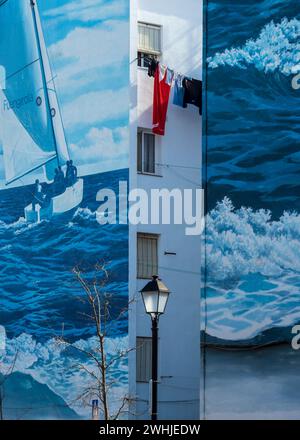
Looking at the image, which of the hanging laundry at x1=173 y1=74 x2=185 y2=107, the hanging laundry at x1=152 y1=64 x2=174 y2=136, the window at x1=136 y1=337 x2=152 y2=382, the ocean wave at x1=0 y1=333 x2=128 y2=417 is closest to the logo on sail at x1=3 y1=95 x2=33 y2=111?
the hanging laundry at x1=152 y1=64 x2=174 y2=136

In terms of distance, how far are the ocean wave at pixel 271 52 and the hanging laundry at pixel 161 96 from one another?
258 centimetres

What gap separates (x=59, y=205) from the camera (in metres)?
47.8

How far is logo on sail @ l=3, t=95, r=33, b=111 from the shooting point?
4866 cm

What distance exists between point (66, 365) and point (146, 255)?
4.47m

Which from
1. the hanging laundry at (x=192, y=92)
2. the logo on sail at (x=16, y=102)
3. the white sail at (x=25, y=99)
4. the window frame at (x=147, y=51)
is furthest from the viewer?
the logo on sail at (x=16, y=102)

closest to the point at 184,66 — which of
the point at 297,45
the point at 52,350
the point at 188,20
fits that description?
the point at 188,20

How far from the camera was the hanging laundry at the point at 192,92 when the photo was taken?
48.2m

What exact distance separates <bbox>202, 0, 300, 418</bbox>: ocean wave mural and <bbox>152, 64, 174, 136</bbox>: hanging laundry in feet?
8.43

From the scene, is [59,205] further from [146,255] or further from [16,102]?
[16,102]

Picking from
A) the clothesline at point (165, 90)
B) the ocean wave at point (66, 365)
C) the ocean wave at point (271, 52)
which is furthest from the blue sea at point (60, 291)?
the ocean wave at point (271, 52)

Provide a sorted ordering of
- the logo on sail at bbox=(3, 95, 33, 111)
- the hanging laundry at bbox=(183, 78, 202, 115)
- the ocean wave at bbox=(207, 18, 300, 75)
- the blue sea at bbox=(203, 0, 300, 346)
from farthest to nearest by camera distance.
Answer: the logo on sail at bbox=(3, 95, 33, 111) → the hanging laundry at bbox=(183, 78, 202, 115) → the ocean wave at bbox=(207, 18, 300, 75) → the blue sea at bbox=(203, 0, 300, 346)

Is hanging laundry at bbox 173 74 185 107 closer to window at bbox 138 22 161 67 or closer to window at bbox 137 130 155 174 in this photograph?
window at bbox 138 22 161 67

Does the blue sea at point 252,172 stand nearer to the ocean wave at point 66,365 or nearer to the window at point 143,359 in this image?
the window at point 143,359

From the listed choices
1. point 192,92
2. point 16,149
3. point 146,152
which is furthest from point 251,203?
point 16,149
